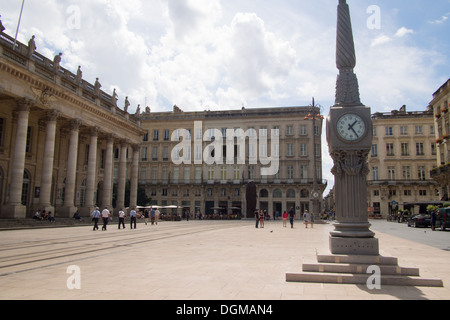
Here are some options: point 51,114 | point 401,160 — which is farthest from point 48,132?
point 401,160

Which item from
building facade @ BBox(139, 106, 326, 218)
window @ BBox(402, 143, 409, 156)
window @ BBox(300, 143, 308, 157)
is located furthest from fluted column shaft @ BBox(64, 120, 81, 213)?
window @ BBox(402, 143, 409, 156)

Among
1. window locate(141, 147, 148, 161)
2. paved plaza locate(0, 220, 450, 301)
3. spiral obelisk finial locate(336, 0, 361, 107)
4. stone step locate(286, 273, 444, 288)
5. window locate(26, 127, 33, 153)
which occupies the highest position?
window locate(141, 147, 148, 161)

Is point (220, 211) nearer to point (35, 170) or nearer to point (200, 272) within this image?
point (35, 170)

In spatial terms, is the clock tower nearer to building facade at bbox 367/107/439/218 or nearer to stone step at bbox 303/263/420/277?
stone step at bbox 303/263/420/277

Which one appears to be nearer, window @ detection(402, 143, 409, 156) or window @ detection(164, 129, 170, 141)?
window @ detection(402, 143, 409, 156)

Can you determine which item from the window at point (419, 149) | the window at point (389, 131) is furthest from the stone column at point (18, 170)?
the window at point (419, 149)

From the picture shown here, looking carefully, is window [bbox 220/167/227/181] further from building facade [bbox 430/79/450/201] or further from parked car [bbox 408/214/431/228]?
parked car [bbox 408/214/431/228]

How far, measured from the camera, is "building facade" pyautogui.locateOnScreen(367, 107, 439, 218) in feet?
197

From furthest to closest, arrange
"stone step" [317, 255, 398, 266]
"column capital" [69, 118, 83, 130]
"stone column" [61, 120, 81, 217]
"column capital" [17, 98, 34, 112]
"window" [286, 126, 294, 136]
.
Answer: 1. "window" [286, 126, 294, 136]
2. "column capital" [69, 118, 83, 130]
3. "stone column" [61, 120, 81, 217]
4. "column capital" [17, 98, 34, 112]
5. "stone step" [317, 255, 398, 266]

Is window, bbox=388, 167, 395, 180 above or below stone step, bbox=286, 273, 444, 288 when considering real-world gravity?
above

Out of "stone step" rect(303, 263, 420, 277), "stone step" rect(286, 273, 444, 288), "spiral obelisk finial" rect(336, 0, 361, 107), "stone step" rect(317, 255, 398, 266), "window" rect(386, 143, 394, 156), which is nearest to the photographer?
"stone step" rect(286, 273, 444, 288)

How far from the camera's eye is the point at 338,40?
8953 millimetres

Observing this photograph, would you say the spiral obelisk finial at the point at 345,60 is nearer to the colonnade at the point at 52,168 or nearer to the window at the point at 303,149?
the colonnade at the point at 52,168
